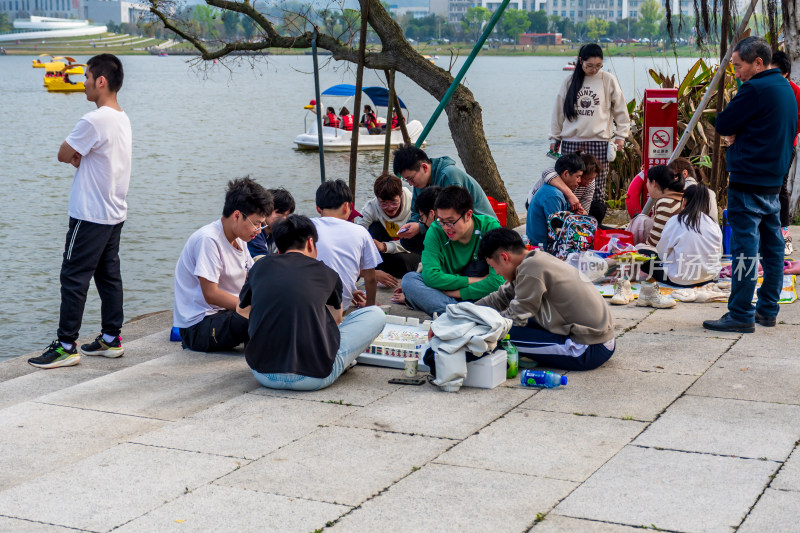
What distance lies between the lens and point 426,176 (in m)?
7.30

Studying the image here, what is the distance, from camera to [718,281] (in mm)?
7426

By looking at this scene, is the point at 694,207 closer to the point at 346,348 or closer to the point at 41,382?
the point at 346,348

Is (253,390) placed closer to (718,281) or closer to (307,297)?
(307,297)

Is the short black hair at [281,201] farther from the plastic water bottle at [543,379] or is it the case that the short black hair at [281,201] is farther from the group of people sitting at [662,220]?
the plastic water bottle at [543,379]

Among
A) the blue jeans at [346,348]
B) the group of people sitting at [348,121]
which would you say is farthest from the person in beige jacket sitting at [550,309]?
the group of people sitting at [348,121]

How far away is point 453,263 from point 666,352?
1.60 meters

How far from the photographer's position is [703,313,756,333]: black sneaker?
6023 millimetres

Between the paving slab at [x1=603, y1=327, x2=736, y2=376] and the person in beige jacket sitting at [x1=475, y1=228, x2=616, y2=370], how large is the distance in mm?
259

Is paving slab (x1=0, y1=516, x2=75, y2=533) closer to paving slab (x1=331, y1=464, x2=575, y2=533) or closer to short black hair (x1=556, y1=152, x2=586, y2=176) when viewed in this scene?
paving slab (x1=331, y1=464, x2=575, y2=533)

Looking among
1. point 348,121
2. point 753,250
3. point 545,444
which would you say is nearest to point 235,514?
point 545,444

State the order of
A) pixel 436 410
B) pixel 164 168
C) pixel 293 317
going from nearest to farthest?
pixel 436 410, pixel 293 317, pixel 164 168

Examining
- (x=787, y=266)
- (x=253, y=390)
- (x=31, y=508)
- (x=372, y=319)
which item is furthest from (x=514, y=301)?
(x=787, y=266)

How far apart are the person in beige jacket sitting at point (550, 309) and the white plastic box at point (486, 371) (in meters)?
0.28

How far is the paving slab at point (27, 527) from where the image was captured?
10.7ft
